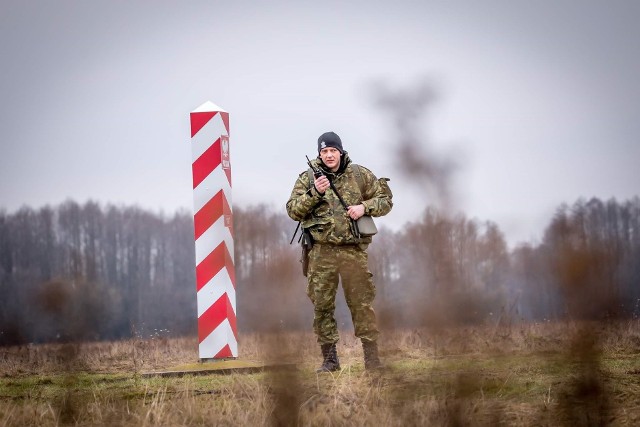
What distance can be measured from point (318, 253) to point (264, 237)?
4.94 meters

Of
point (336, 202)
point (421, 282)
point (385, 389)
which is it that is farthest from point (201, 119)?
point (421, 282)

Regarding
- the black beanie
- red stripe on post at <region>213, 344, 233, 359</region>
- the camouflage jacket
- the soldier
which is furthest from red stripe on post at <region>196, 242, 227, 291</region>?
the black beanie

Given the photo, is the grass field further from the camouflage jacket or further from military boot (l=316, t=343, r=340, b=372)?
the camouflage jacket

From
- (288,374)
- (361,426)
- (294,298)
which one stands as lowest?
(361,426)

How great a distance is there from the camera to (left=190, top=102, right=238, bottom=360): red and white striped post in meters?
8.57

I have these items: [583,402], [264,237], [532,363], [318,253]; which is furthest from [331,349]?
[264,237]

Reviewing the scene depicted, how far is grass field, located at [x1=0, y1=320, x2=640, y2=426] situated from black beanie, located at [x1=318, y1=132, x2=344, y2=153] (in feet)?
5.80

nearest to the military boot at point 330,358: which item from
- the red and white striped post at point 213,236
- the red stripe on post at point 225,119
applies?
the red and white striped post at point 213,236

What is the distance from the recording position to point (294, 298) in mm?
2268

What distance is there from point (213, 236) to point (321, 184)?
6.23 ft

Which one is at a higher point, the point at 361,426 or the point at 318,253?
the point at 318,253

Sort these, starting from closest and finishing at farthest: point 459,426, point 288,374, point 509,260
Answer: point 288,374, point 459,426, point 509,260

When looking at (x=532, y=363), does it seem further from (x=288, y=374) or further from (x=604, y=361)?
(x=288, y=374)

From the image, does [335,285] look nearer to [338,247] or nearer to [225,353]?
[338,247]
